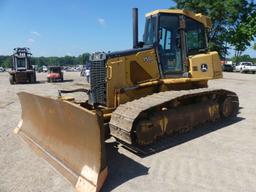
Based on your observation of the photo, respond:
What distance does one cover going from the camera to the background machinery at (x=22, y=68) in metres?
29.3

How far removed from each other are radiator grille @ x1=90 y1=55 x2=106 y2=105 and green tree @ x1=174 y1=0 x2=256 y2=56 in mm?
34943

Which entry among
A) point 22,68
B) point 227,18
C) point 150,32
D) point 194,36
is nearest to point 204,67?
point 194,36

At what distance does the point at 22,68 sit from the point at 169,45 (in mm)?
25250

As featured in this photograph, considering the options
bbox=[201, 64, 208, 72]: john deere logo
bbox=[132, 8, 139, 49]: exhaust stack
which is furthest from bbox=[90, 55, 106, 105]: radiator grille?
bbox=[201, 64, 208, 72]: john deere logo

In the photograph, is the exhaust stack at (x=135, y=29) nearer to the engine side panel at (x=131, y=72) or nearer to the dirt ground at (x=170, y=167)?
the engine side panel at (x=131, y=72)

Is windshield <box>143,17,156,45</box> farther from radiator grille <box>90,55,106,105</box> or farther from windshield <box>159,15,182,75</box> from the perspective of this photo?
radiator grille <box>90,55,106,105</box>

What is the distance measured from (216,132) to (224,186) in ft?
10.4

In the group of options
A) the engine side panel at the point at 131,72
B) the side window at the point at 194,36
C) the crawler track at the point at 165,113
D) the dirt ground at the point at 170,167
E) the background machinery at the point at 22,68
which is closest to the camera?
the dirt ground at the point at 170,167

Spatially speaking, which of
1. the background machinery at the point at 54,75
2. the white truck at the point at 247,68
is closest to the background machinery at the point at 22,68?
the background machinery at the point at 54,75

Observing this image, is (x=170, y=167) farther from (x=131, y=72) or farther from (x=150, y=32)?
(x=150, y=32)

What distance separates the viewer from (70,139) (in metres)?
5.62

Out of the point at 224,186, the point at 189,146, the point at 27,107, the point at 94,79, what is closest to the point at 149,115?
the point at 189,146

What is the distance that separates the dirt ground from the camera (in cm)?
476

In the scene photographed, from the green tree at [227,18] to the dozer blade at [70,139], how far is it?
36056mm
